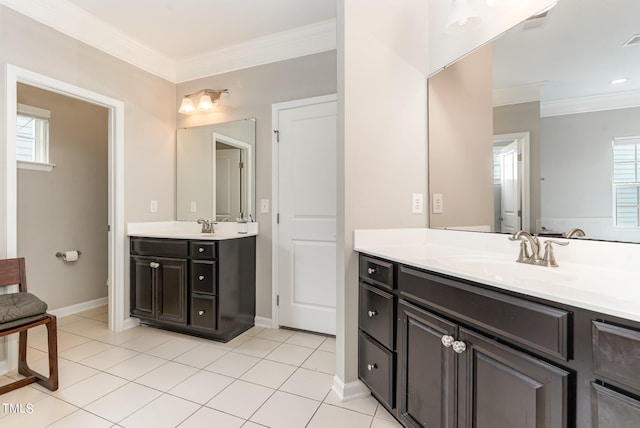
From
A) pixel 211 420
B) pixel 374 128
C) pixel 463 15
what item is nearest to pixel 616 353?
pixel 374 128

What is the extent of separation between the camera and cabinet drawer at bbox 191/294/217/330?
242 centimetres

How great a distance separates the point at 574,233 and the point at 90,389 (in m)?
2.63

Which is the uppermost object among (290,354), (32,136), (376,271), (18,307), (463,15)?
(463,15)

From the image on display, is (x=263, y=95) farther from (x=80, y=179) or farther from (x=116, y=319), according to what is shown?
(x=116, y=319)

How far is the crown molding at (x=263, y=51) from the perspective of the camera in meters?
2.56

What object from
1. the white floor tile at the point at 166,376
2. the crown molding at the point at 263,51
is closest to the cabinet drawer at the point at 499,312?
the white floor tile at the point at 166,376

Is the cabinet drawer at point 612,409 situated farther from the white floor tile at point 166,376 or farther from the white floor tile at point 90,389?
the white floor tile at point 90,389

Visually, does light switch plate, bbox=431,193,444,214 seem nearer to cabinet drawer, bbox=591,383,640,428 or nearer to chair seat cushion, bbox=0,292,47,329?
cabinet drawer, bbox=591,383,640,428

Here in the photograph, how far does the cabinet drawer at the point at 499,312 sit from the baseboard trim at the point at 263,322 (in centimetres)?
185

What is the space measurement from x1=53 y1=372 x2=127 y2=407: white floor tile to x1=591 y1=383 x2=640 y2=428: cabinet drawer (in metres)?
2.22

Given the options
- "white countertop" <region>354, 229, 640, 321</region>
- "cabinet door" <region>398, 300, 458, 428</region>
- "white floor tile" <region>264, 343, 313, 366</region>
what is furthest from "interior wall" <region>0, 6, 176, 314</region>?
"cabinet door" <region>398, 300, 458, 428</region>

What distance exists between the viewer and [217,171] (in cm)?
301

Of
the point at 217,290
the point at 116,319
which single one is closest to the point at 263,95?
the point at 217,290

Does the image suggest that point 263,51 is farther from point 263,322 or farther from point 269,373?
point 269,373
